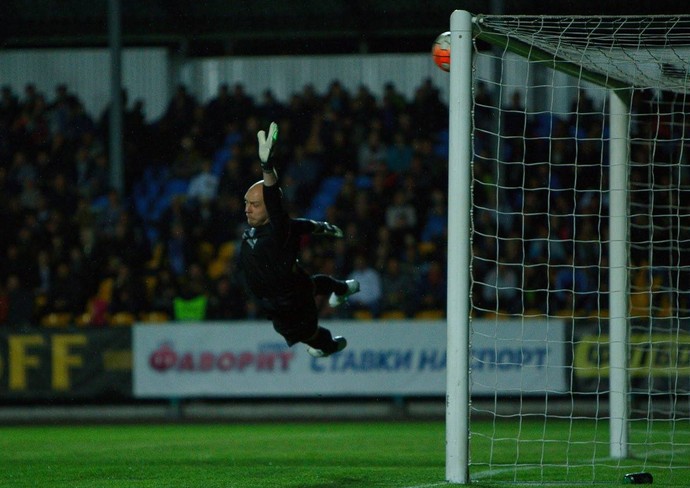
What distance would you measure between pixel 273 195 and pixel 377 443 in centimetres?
424

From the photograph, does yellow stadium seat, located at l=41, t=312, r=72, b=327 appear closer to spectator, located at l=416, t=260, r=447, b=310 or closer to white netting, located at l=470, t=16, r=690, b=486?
spectator, located at l=416, t=260, r=447, b=310

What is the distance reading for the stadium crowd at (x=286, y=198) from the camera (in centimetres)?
1572

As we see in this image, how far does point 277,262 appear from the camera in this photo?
25.7 ft

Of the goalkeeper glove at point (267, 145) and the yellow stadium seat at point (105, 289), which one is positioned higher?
the goalkeeper glove at point (267, 145)

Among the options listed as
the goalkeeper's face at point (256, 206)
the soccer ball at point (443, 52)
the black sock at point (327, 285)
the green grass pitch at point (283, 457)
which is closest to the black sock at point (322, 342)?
the black sock at point (327, 285)

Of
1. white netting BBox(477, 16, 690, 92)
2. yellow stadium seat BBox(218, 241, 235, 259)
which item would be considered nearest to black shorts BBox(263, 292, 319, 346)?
white netting BBox(477, 16, 690, 92)

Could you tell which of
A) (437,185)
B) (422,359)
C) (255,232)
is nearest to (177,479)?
(255,232)

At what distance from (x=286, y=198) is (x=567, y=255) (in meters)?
4.77

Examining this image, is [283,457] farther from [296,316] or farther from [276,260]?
[276,260]

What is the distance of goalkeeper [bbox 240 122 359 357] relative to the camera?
304 inches

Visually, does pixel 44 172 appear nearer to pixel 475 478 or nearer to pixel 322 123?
pixel 322 123

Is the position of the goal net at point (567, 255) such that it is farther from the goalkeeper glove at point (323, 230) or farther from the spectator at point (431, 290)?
the goalkeeper glove at point (323, 230)

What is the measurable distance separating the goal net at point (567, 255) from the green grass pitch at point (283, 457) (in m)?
0.10

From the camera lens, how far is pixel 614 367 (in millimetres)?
9164
